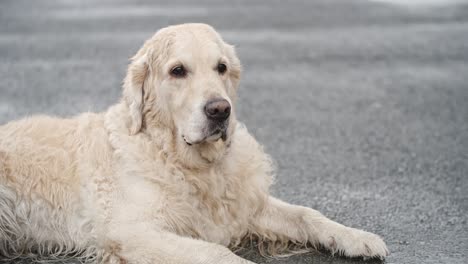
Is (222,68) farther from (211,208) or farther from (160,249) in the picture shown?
(160,249)

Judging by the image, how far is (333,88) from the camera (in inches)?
353

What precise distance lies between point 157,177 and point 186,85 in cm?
66

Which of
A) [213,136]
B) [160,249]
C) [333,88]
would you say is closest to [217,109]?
[213,136]

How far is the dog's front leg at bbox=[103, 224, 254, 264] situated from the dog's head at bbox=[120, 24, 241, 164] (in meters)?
0.67

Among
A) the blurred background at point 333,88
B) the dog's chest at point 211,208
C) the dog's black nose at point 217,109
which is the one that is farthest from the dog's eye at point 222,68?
the blurred background at point 333,88

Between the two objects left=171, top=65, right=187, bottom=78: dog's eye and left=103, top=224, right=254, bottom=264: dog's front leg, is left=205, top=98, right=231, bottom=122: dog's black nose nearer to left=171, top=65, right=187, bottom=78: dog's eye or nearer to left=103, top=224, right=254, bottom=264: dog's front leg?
left=171, top=65, right=187, bottom=78: dog's eye

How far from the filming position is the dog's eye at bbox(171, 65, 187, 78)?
412 centimetres

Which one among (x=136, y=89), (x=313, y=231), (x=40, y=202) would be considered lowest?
(x=313, y=231)

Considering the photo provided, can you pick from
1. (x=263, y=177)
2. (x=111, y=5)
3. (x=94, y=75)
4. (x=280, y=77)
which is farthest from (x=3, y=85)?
(x=111, y=5)

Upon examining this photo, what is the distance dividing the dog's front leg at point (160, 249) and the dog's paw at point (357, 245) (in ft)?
2.46

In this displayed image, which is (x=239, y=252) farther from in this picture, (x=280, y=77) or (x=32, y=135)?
(x=280, y=77)

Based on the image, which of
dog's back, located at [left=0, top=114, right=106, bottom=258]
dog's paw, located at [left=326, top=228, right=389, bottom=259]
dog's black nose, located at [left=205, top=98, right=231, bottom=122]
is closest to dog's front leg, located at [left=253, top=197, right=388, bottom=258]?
dog's paw, located at [left=326, top=228, right=389, bottom=259]

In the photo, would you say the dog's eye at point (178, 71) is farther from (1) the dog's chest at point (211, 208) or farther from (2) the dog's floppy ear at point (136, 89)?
(1) the dog's chest at point (211, 208)

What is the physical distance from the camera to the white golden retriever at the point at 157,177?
4.00 metres
